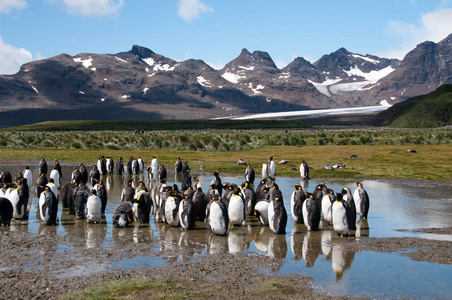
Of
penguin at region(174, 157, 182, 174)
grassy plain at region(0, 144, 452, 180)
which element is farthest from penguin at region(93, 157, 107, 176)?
grassy plain at region(0, 144, 452, 180)

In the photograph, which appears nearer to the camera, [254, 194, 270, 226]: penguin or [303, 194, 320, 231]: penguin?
[303, 194, 320, 231]: penguin

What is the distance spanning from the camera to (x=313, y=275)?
8.25 metres

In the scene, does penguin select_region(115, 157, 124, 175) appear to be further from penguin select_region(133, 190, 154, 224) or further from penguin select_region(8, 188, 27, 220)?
penguin select_region(133, 190, 154, 224)

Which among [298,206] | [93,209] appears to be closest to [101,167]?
[93,209]

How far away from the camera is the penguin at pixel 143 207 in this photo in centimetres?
1252

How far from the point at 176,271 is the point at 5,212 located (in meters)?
5.71

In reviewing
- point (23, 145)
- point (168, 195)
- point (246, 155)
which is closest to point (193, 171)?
point (246, 155)

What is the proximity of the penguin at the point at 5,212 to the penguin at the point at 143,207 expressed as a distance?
302cm

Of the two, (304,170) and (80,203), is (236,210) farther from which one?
(304,170)

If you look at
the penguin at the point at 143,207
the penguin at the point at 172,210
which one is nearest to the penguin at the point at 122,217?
the penguin at the point at 143,207

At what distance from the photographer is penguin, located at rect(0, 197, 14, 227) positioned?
38.2 feet

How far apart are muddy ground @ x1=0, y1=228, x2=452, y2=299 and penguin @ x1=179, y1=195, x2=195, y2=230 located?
1.88 metres

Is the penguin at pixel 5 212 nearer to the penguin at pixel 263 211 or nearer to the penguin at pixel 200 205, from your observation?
the penguin at pixel 200 205

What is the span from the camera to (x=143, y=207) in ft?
41.1
